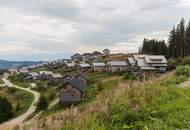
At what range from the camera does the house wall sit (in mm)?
69375

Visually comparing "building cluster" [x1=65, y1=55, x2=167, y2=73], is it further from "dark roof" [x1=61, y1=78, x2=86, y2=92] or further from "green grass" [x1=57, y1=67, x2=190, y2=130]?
"green grass" [x1=57, y1=67, x2=190, y2=130]

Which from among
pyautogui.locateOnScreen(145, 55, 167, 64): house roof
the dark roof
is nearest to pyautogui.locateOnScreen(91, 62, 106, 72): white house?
pyautogui.locateOnScreen(145, 55, 167, 64): house roof

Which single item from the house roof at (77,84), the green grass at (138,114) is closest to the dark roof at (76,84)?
the house roof at (77,84)

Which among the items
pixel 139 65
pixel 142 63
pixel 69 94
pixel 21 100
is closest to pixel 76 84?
pixel 69 94

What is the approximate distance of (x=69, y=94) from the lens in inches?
2788

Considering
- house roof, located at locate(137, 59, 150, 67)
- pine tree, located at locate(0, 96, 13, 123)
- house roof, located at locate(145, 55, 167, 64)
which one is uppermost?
house roof, located at locate(145, 55, 167, 64)

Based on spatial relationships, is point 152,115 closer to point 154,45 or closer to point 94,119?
point 94,119

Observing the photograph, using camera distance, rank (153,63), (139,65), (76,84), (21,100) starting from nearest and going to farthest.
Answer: (76,84), (153,63), (21,100), (139,65)

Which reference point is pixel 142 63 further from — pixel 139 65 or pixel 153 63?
pixel 153 63

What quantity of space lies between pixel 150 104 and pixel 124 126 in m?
2.65

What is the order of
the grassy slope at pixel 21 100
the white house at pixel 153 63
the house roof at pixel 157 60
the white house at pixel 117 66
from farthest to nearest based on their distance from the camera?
1. the white house at pixel 117 66
2. the house roof at pixel 157 60
3. the white house at pixel 153 63
4. the grassy slope at pixel 21 100

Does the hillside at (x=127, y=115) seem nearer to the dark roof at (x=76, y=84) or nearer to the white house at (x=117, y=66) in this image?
the dark roof at (x=76, y=84)

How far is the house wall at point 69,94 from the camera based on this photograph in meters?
69.4

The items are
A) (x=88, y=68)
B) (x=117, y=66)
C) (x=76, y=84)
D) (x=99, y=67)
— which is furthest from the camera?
(x=88, y=68)
